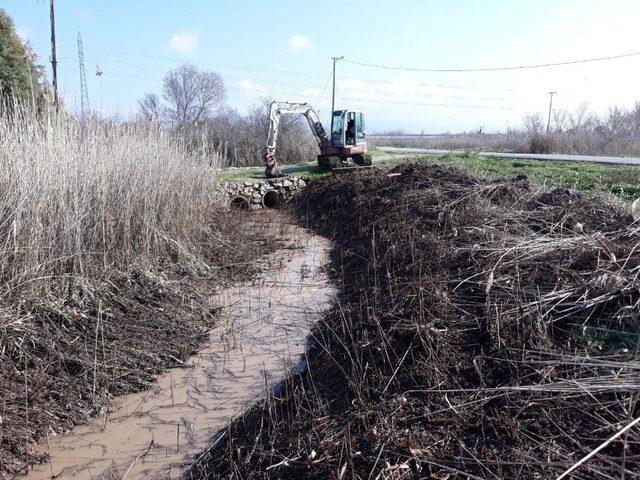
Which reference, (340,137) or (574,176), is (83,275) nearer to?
(574,176)

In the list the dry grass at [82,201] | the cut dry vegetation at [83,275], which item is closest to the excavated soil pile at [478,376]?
the cut dry vegetation at [83,275]

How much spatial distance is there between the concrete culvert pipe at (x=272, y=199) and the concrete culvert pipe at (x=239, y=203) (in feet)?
2.71

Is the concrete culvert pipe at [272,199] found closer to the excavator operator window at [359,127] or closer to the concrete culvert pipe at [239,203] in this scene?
the concrete culvert pipe at [239,203]

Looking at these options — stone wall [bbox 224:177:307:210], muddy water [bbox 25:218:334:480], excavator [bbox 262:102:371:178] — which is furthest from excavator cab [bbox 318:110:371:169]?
muddy water [bbox 25:218:334:480]

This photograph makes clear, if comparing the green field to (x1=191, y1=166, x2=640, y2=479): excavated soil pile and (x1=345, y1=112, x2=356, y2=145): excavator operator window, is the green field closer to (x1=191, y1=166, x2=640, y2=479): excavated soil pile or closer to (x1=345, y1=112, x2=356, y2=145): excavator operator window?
(x1=345, y1=112, x2=356, y2=145): excavator operator window

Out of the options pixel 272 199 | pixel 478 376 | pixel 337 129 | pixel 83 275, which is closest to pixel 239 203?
pixel 272 199

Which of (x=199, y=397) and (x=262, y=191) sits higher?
(x=262, y=191)

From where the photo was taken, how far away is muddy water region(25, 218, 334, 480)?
376cm

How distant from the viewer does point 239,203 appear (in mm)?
14602

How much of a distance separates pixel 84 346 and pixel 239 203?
9890 mm

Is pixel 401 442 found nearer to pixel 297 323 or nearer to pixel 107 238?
pixel 297 323

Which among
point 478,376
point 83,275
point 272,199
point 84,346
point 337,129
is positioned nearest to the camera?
point 478,376

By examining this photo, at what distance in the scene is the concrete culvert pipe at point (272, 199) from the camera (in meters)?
15.5

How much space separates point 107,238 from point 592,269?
5122mm
